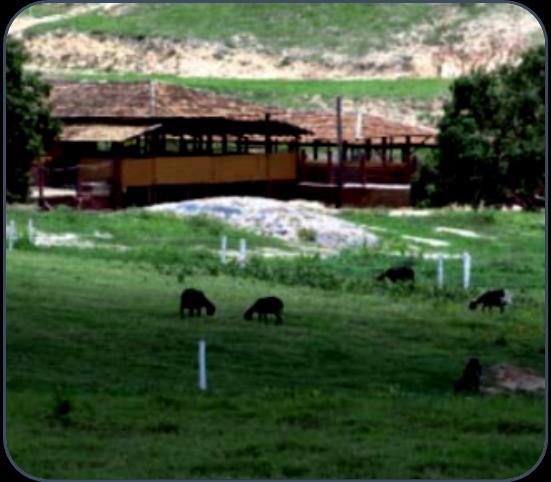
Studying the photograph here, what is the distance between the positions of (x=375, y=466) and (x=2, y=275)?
2418 millimetres

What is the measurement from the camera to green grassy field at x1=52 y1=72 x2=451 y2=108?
27.4 meters

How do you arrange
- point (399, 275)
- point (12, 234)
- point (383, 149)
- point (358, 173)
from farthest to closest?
1. point (383, 149)
2. point (358, 173)
3. point (12, 234)
4. point (399, 275)

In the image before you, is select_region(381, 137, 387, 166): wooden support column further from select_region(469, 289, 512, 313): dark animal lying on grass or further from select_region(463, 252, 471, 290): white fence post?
select_region(469, 289, 512, 313): dark animal lying on grass

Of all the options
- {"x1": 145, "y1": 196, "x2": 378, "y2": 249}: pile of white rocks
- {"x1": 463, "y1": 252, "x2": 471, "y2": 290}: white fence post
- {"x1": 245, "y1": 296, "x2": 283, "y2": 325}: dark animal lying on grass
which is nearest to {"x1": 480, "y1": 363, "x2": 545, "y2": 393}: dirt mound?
{"x1": 245, "y1": 296, "x2": 283, "y2": 325}: dark animal lying on grass

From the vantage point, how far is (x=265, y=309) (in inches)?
480

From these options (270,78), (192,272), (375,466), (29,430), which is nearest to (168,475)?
(375,466)

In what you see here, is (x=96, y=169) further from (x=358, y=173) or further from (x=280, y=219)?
(x=358, y=173)

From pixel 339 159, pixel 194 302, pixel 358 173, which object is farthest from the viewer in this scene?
pixel 358 173

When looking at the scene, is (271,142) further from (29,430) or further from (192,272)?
(29,430)

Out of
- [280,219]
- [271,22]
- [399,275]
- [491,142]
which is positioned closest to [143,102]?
[280,219]

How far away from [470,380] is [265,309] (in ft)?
9.57

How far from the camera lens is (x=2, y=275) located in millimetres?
4898

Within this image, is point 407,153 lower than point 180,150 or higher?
lower

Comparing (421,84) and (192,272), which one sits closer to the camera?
(192,272)
